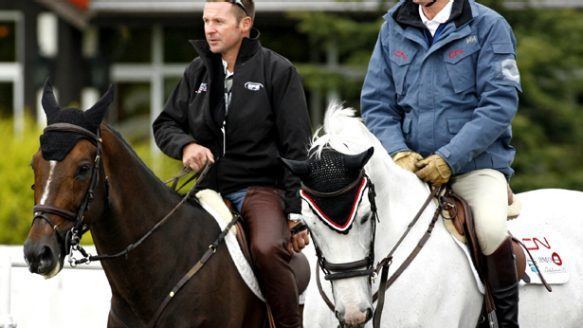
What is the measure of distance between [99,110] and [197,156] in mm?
826

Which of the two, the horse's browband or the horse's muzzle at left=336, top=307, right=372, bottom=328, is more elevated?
the horse's browband

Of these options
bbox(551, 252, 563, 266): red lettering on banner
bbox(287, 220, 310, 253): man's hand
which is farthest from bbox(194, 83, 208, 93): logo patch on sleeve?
bbox(551, 252, 563, 266): red lettering on banner

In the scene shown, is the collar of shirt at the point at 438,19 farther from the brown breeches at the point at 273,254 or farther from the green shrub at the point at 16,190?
the green shrub at the point at 16,190

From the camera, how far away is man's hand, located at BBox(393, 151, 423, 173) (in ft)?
19.7

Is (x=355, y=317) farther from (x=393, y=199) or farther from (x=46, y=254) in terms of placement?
→ (x=46, y=254)

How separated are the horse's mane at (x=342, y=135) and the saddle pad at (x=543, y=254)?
4.53 ft

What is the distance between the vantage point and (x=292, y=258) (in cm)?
639

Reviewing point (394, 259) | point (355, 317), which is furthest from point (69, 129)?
point (394, 259)

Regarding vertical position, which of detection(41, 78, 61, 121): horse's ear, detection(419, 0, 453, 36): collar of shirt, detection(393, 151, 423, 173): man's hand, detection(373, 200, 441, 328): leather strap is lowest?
detection(373, 200, 441, 328): leather strap

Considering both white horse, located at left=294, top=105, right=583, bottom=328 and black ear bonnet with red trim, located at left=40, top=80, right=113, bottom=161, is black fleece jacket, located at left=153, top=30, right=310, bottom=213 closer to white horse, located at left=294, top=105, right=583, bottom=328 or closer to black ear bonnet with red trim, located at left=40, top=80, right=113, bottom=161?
white horse, located at left=294, top=105, right=583, bottom=328

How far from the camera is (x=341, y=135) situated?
18.0 ft

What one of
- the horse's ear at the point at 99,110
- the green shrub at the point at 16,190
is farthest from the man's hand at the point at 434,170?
the green shrub at the point at 16,190

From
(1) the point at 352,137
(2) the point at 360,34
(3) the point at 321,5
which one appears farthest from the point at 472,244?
(3) the point at 321,5

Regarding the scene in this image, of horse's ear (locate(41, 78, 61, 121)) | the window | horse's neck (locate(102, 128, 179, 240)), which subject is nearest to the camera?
horse's ear (locate(41, 78, 61, 121))
